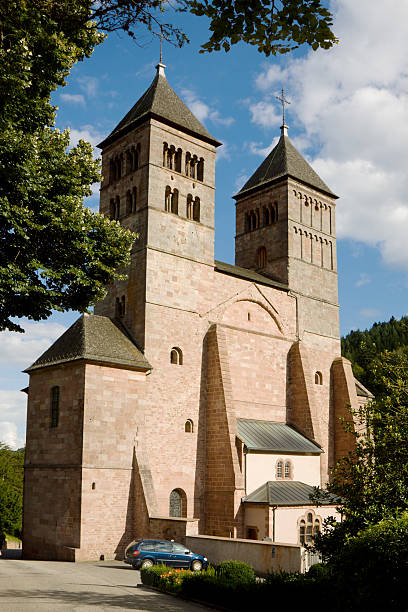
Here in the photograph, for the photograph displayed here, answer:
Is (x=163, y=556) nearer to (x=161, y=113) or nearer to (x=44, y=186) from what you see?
(x=44, y=186)

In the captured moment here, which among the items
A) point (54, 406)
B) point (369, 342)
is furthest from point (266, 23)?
point (369, 342)

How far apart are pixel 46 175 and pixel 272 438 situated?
75.7ft

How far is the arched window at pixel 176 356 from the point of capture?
33.1 m

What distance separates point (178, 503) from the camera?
31.8m

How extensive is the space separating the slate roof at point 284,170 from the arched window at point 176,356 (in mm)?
18040

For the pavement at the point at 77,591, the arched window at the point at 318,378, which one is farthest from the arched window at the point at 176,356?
the arched window at the point at 318,378

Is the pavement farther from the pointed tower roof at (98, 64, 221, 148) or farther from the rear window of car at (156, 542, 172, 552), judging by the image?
the pointed tower roof at (98, 64, 221, 148)

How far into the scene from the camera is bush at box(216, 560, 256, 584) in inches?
725

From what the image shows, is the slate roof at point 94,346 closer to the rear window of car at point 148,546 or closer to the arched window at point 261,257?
the rear window of car at point 148,546

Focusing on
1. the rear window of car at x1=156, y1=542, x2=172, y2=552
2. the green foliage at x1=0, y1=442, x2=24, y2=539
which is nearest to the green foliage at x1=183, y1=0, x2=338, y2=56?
the rear window of car at x1=156, y1=542, x2=172, y2=552

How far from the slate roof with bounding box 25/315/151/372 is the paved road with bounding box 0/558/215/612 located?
9.71 metres

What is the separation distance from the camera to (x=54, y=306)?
18.1m

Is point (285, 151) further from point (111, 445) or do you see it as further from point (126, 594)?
point (126, 594)

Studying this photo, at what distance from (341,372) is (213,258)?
13.5 meters
